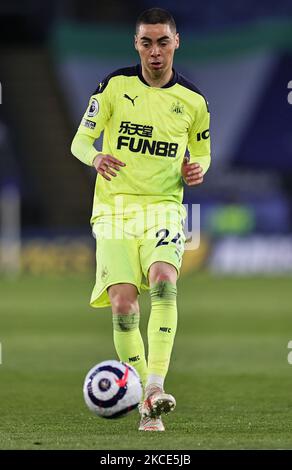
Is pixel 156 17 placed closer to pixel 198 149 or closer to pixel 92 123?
pixel 92 123

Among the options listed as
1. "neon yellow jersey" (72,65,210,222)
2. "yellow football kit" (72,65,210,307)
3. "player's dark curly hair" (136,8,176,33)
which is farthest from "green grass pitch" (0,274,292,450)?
"player's dark curly hair" (136,8,176,33)

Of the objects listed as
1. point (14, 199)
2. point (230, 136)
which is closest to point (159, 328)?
point (14, 199)

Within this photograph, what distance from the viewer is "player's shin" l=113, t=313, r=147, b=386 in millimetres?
7262

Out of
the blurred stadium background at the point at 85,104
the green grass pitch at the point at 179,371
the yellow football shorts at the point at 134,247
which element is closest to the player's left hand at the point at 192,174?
the yellow football shorts at the point at 134,247

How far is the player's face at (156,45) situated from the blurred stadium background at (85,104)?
20528 mm

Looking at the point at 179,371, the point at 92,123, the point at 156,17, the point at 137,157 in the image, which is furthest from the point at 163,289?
the point at 179,371

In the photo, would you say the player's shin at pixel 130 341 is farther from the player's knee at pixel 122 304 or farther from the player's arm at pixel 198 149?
the player's arm at pixel 198 149

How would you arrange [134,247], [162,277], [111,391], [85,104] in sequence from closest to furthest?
[111,391], [162,277], [134,247], [85,104]

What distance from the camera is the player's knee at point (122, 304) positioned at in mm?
7191

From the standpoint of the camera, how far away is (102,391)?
666 centimetres

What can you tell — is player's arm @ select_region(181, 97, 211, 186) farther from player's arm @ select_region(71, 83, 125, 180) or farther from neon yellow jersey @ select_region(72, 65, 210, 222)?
player's arm @ select_region(71, 83, 125, 180)

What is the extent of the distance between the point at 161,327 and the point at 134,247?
564 mm

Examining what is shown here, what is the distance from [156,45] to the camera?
7.24 meters

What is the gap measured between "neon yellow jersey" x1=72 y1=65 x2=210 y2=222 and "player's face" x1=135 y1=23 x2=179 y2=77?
0.20 meters
